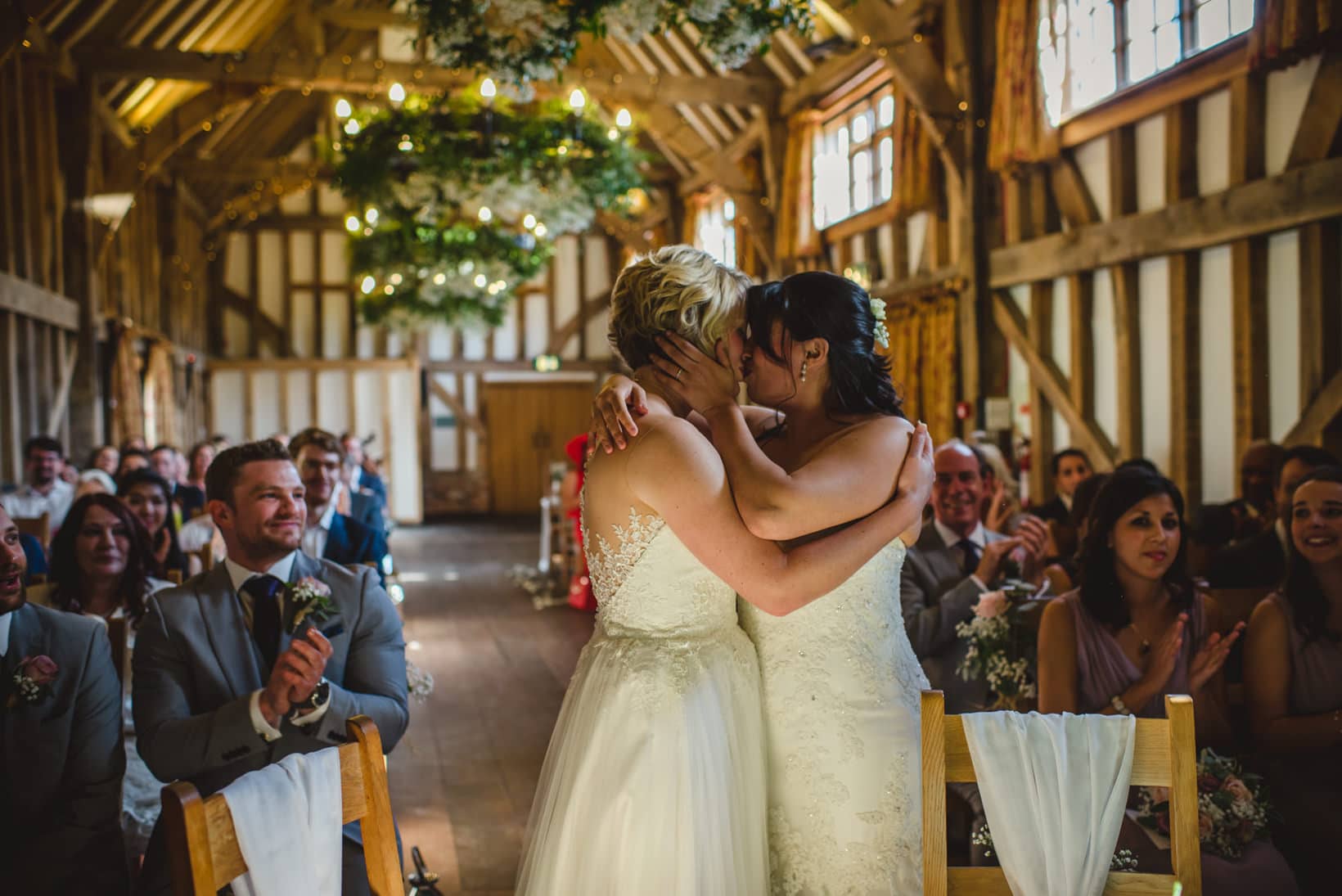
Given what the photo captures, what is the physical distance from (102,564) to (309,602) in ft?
5.80

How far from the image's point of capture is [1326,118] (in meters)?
5.49

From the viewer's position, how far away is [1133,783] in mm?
1823

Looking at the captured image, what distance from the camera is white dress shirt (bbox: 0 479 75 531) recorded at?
23.9 ft

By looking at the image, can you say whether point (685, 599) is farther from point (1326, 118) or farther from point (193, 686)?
point (1326, 118)

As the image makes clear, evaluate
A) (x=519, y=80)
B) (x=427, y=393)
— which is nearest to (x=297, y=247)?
(x=427, y=393)

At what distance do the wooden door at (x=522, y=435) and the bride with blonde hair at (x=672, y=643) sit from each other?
17530 millimetres

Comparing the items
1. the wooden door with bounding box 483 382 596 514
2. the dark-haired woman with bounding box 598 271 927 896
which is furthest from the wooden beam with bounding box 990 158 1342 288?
the wooden door with bounding box 483 382 596 514

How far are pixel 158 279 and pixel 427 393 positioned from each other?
5.42m

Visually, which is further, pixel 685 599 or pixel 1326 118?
pixel 1326 118

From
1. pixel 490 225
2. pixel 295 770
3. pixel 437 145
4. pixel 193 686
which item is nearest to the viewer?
pixel 295 770

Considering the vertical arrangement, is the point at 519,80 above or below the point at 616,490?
above

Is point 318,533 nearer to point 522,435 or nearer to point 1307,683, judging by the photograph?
point 1307,683

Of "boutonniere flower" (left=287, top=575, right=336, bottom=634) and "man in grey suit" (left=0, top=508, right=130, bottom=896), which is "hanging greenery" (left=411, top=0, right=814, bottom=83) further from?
"man in grey suit" (left=0, top=508, right=130, bottom=896)

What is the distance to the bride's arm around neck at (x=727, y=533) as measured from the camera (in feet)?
6.43
